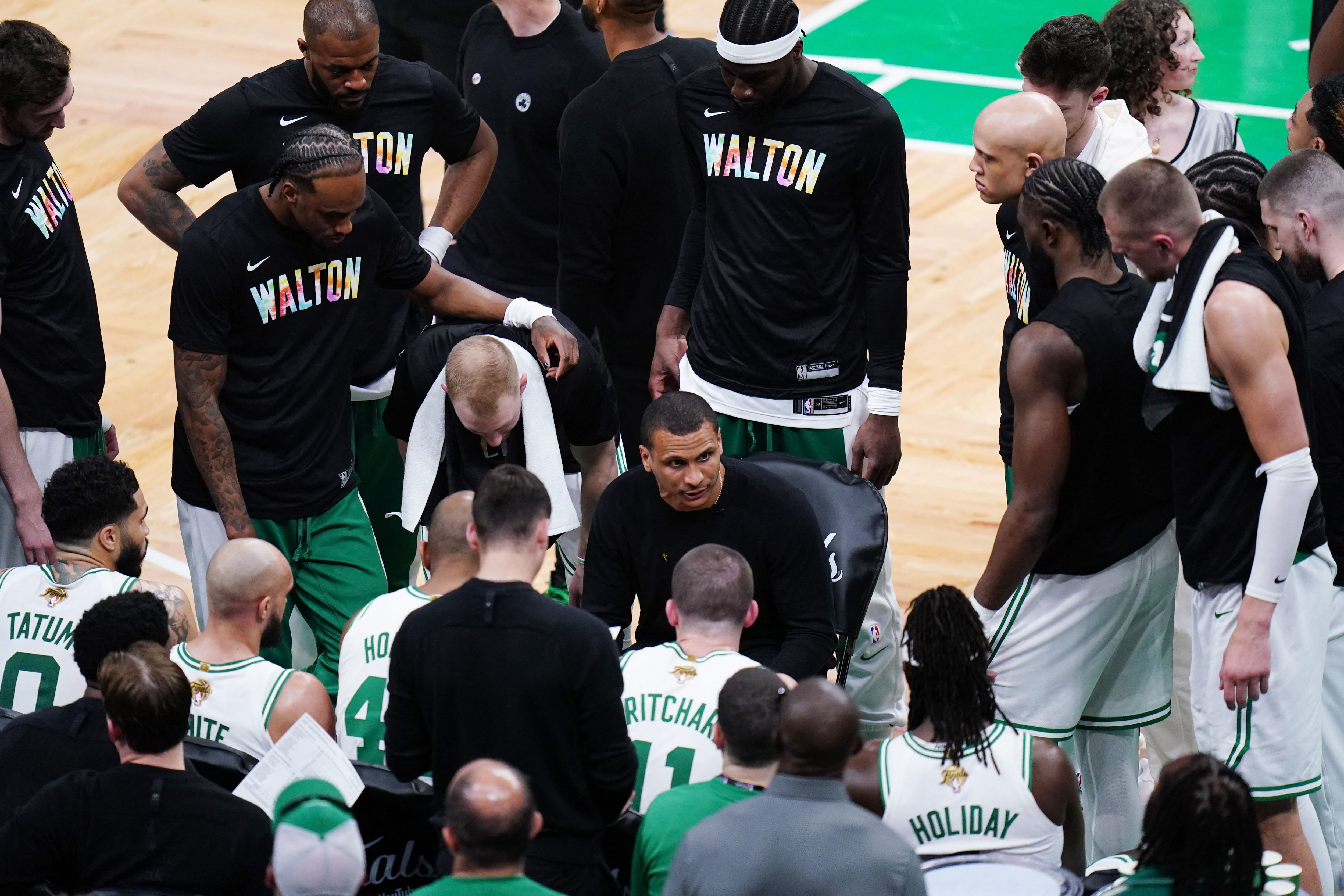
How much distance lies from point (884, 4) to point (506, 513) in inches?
400

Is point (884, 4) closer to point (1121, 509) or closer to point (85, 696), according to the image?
point (1121, 509)

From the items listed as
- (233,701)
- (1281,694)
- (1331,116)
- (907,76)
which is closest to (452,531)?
(233,701)

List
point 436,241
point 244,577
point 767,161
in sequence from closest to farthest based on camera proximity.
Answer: point 244,577
point 767,161
point 436,241

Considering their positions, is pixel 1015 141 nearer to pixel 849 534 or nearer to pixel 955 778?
pixel 849 534

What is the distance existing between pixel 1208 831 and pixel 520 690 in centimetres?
138

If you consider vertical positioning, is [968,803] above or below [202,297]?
below

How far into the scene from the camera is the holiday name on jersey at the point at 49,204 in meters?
5.35

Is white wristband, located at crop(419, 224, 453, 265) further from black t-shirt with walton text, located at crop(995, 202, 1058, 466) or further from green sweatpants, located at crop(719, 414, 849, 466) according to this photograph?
black t-shirt with walton text, located at crop(995, 202, 1058, 466)

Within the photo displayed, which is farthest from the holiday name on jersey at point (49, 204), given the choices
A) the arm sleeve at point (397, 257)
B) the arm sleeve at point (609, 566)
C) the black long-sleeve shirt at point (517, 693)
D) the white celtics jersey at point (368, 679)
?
the black long-sleeve shirt at point (517, 693)

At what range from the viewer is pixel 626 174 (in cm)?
566

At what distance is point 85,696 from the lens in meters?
3.86

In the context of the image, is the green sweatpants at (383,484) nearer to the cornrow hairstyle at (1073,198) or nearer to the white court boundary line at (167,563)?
the white court boundary line at (167,563)

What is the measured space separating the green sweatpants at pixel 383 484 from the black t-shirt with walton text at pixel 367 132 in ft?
0.56

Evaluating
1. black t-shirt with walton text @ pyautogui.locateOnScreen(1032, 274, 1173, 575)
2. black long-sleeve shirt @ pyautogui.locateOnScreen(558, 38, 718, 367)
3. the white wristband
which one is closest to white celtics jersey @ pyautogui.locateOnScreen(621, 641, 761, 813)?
black t-shirt with walton text @ pyautogui.locateOnScreen(1032, 274, 1173, 575)
